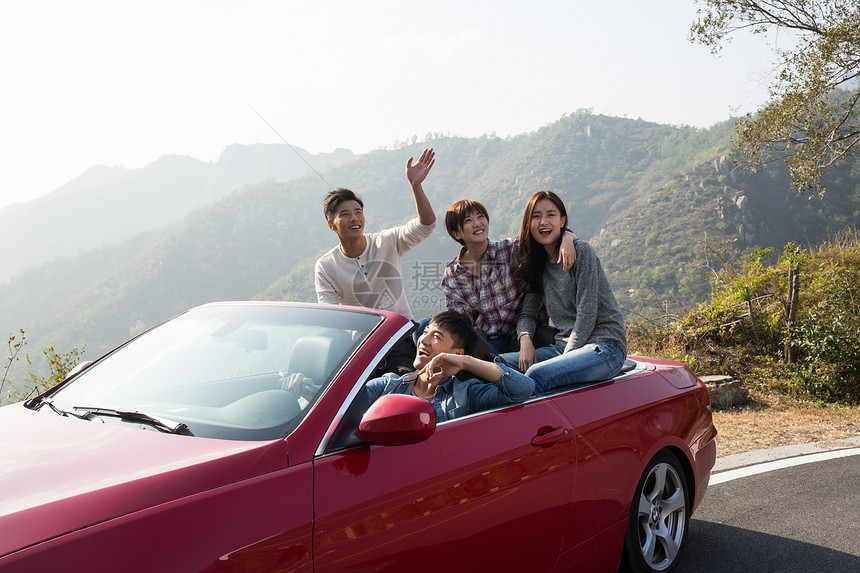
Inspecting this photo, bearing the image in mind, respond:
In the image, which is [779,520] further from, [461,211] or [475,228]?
[461,211]

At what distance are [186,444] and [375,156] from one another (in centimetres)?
6737

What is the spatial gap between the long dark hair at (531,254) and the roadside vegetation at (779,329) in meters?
6.24

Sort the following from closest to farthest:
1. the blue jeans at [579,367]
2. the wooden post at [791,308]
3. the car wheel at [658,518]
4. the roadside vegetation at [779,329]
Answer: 1. the blue jeans at [579,367]
2. the car wheel at [658,518]
3. the roadside vegetation at [779,329]
4. the wooden post at [791,308]

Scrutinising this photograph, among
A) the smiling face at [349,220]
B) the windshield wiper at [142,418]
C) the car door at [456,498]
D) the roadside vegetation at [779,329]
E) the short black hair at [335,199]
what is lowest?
the roadside vegetation at [779,329]

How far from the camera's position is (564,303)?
3.83m

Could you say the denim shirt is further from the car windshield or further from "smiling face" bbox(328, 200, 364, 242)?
"smiling face" bbox(328, 200, 364, 242)

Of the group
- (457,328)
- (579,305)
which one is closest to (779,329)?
(579,305)

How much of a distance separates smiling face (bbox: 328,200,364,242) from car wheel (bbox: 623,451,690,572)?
2.40 m

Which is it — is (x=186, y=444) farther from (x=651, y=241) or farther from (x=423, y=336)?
(x=651, y=241)

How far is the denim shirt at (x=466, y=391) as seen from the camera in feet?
8.54

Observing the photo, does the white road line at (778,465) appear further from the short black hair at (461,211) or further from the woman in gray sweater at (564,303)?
the short black hair at (461,211)

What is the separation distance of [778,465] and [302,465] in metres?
4.70

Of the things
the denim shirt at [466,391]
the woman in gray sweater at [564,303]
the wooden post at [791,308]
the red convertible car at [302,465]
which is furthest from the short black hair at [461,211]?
the wooden post at [791,308]

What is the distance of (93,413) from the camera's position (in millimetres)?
2256
